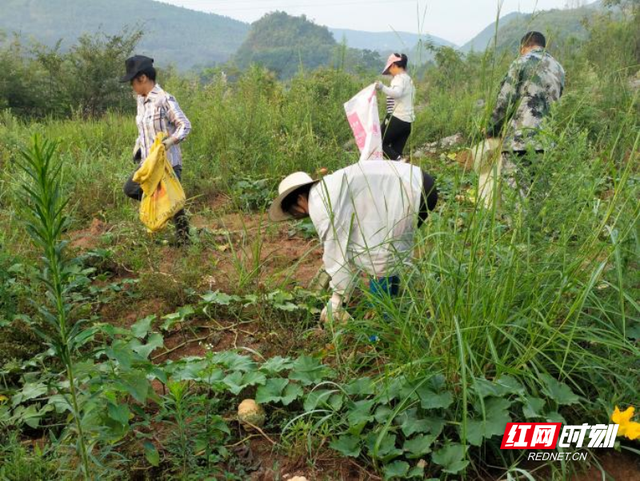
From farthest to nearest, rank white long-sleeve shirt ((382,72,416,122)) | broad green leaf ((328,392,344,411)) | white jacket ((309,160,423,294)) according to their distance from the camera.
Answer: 1. white long-sleeve shirt ((382,72,416,122))
2. white jacket ((309,160,423,294))
3. broad green leaf ((328,392,344,411))

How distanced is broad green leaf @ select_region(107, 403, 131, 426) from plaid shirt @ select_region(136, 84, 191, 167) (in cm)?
280

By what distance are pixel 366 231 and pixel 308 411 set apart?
42.3 inches

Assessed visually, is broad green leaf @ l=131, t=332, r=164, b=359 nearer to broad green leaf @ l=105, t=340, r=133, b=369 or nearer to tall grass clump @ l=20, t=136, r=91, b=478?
broad green leaf @ l=105, t=340, r=133, b=369

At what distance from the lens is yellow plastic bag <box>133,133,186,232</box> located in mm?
4203

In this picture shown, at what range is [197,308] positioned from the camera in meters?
3.45

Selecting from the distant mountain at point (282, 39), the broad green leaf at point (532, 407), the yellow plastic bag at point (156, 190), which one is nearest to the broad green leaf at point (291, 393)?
the broad green leaf at point (532, 407)

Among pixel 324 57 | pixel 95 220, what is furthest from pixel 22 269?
pixel 324 57

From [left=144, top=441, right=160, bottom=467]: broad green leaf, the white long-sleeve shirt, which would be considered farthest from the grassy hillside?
the white long-sleeve shirt

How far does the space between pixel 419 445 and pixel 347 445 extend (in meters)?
0.27

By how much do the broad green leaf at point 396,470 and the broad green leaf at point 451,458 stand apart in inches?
4.1

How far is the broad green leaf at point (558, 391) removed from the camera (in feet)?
6.61

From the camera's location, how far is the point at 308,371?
2.46 metres

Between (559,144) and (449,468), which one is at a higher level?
(559,144)

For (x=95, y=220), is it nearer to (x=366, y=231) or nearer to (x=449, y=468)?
(x=366, y=231)
